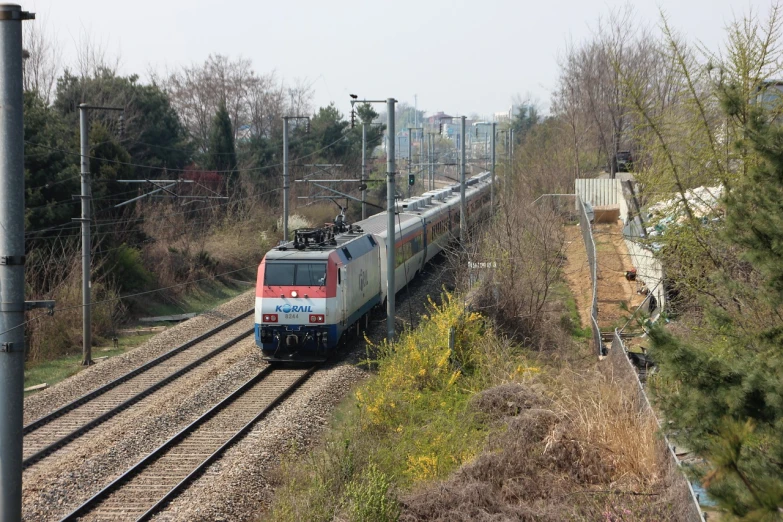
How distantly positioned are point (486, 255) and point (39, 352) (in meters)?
11.6

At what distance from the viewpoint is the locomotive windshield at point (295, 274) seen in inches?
749

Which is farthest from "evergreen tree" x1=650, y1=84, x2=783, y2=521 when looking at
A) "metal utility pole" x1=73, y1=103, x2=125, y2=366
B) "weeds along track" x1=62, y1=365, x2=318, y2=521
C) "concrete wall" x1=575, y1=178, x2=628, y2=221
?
"concrete wall" x1=575, y1=178, x2=628, y2=221

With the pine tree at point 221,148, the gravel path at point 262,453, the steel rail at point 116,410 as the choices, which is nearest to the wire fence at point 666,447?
the gravel path at point 262,453

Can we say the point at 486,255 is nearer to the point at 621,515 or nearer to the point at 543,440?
the point at 543,440

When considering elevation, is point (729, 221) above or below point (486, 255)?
above

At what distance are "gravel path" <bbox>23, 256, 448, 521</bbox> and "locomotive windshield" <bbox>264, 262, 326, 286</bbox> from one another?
2030 millimetres

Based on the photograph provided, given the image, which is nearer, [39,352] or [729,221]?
[729,221]

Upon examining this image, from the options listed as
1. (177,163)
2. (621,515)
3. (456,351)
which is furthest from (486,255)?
(177,163)

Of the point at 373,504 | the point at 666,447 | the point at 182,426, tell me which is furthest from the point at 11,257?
the point at 182,426

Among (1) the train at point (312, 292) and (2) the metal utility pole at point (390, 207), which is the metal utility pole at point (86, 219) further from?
(2) the metal utility pole at point (390, 207)

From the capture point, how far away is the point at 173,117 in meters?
47.5

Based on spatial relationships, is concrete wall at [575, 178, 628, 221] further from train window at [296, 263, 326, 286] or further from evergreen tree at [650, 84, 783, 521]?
evergreen tree at [650, 84, 783, 521]

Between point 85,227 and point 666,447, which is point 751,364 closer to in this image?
point 666,447

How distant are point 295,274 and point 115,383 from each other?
4524 millimetres
